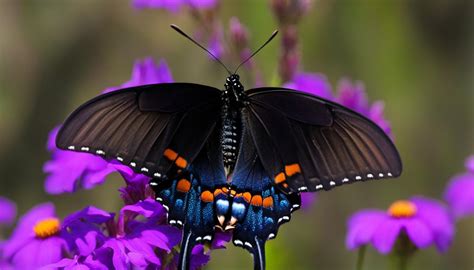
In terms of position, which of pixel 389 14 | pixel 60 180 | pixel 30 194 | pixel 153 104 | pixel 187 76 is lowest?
pixel 60 180

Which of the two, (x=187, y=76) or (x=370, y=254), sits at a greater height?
(x=187, y=76)

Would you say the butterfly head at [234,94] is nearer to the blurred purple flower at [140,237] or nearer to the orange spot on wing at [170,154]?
the orange spot on wing at [170,154]

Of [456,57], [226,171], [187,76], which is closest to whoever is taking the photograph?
[226,171]

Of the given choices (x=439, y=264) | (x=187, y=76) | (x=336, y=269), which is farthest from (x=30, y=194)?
(x=439, y=264)

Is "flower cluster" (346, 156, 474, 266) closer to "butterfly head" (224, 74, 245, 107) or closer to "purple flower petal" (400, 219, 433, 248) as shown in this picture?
"purple flower petal" (400, 219, 433, 248)

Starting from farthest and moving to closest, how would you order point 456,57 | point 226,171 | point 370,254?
point 456,57 → point 370,254 → point 226,171

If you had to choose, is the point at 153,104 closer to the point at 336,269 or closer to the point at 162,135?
the point at 162,135

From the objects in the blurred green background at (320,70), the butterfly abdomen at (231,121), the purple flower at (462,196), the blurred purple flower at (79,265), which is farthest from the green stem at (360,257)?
the blurred green background at (320,70)
